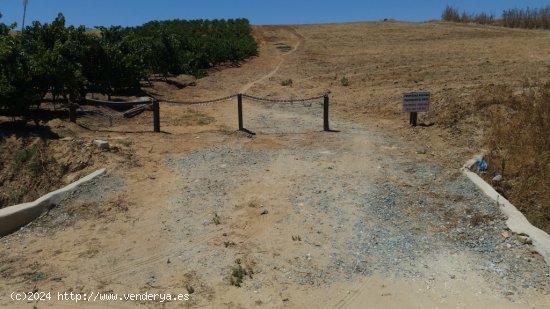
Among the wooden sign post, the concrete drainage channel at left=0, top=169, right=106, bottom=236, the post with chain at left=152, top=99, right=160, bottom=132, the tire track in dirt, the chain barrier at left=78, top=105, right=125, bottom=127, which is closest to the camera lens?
the concrete drainage channel at left=0, top=169, right=106, bottom=236

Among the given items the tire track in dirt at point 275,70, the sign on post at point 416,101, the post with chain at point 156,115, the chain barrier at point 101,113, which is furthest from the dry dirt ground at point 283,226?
the tire track in dirt at point 275,70

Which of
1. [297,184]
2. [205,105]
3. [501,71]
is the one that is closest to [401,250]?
[297,184]

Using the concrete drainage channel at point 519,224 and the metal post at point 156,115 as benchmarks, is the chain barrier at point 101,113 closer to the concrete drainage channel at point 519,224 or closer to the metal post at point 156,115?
the metal post at point 156,115

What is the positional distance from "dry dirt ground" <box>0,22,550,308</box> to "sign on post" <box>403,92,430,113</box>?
52 cm

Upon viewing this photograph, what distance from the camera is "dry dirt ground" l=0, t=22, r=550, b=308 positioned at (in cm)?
550

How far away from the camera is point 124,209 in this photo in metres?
7.67

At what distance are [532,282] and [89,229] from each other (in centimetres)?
547

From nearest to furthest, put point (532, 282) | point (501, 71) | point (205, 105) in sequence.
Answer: point (532, 282)
point (205, 105)
point (501, 71)

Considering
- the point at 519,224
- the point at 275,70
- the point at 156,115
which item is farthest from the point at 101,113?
the point at 275,70

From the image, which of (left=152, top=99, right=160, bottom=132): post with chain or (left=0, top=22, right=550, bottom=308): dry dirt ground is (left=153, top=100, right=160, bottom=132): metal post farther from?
(left=0, top=22, right=550, bottom=308): dry dirt ground

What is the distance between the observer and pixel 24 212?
7398 millimetres

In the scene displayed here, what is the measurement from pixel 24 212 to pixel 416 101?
27.7 ft

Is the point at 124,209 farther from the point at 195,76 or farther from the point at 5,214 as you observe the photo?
the point at 195,76

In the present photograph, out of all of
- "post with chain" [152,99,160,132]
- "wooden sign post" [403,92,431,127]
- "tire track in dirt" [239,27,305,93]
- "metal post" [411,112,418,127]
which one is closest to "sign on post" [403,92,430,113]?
"wooden sign post" [403,92,431,127]
